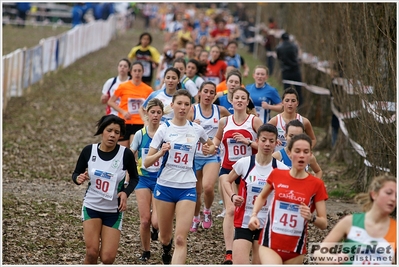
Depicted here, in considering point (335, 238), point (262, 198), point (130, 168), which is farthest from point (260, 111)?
point (335, 238)

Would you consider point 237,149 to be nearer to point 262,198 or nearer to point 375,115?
point 375,115

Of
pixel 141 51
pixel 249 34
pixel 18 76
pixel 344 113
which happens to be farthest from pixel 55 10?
pixel 344 113

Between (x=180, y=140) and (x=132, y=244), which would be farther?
(x=132, y=244)

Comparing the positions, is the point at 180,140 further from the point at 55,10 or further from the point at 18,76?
the point at 55,10

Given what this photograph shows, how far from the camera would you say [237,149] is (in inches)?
404

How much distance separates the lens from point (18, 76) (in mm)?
22969

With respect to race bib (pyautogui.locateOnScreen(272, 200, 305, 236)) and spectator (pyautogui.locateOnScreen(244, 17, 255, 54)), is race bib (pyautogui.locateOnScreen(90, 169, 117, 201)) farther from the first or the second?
spectator (pyautogui.locateOnScreen(244, 17, 255, 54))

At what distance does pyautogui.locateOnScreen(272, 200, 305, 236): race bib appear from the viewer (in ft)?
24.4

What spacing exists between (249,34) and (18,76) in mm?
27930

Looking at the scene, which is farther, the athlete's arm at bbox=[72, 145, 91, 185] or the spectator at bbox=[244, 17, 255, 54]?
the spectator at bbox=[244, 17, 255, 54]

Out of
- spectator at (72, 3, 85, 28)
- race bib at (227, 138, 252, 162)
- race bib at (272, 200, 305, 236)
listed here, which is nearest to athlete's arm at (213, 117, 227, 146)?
race bib at (227, 138, 252, 162)

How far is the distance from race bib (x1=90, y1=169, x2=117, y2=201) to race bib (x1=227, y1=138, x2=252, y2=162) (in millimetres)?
2012

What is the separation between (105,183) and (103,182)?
0.07 feet

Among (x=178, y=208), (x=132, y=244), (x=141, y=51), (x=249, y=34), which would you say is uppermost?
(x=249, y=34)
